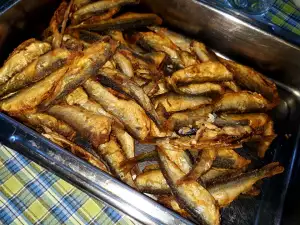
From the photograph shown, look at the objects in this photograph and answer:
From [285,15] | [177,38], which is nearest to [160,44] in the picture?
[177,38]

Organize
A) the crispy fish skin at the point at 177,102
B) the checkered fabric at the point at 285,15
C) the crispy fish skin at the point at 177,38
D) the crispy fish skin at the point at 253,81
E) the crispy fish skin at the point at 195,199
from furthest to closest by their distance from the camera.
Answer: the checkered fabric at the point at 285,15
the crispy fish skin at the point at 177,38
the crispy fish skin at the point at 253,81
the crispy fish skin at the point at 177,102
the crispy fish skin at the point at 195,199

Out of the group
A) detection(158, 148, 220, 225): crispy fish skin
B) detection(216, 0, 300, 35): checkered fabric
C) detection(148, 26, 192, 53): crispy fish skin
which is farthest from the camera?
detection(216, 0, 300, 35): checkered fabric

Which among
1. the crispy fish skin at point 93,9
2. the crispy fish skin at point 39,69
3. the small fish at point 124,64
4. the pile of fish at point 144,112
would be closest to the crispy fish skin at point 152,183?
the pile of fish at point 144,112

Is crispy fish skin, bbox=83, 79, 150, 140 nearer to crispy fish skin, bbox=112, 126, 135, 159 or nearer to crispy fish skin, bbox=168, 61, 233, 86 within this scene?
crispy fish skin, bbox=112, 126, 135, 159

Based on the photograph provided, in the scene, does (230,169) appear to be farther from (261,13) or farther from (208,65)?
(261,13)

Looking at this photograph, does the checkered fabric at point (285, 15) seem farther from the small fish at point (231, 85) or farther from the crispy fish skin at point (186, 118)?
the crispy fish skin at point (186, 118)

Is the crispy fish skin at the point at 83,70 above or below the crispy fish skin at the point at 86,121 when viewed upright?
above

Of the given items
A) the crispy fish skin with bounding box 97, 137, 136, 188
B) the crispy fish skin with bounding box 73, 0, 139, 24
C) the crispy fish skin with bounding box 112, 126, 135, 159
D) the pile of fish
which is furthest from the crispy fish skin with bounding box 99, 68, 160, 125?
the crispy fish skin with bounding box 73, 0, 139, 24
